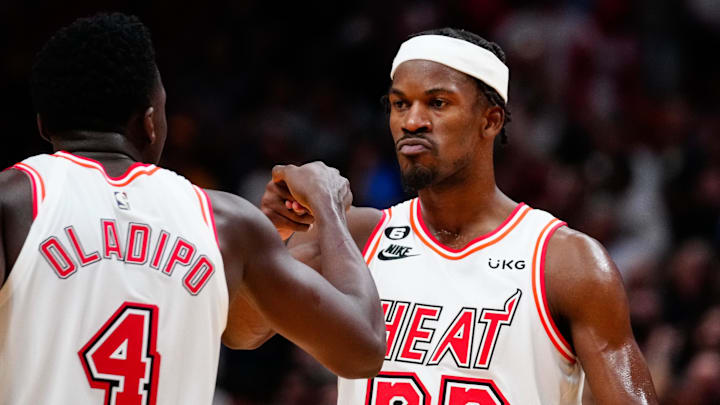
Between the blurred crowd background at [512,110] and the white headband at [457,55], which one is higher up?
the blurred crowd background at [512,110]

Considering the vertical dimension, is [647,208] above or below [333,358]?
above

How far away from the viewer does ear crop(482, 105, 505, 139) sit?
473 centimetres

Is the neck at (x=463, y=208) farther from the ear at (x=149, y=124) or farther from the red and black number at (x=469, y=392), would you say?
the ear at (x=149, y=124)

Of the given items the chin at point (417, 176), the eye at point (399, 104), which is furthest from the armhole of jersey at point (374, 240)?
the eye at point (399, 104)

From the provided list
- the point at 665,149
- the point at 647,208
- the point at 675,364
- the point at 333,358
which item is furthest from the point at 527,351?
the point at 665,149

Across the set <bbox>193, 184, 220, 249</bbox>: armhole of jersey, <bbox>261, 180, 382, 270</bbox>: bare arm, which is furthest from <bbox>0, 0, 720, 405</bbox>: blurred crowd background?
<bbox>193, 184, 220, 249</bbox>: armhole of jersey

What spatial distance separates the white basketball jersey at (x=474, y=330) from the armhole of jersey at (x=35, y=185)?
177cm

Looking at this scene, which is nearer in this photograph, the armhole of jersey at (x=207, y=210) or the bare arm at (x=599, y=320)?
the armhole of jersey at (x=207, y=210)

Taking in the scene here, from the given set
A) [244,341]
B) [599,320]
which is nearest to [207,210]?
[244,341]

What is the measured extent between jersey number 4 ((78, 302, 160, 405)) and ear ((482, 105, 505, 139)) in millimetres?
2186

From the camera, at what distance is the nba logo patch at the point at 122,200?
301 cm

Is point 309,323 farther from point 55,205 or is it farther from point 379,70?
point 379,70

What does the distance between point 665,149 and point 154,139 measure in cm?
676

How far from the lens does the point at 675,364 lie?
23.5 ft
